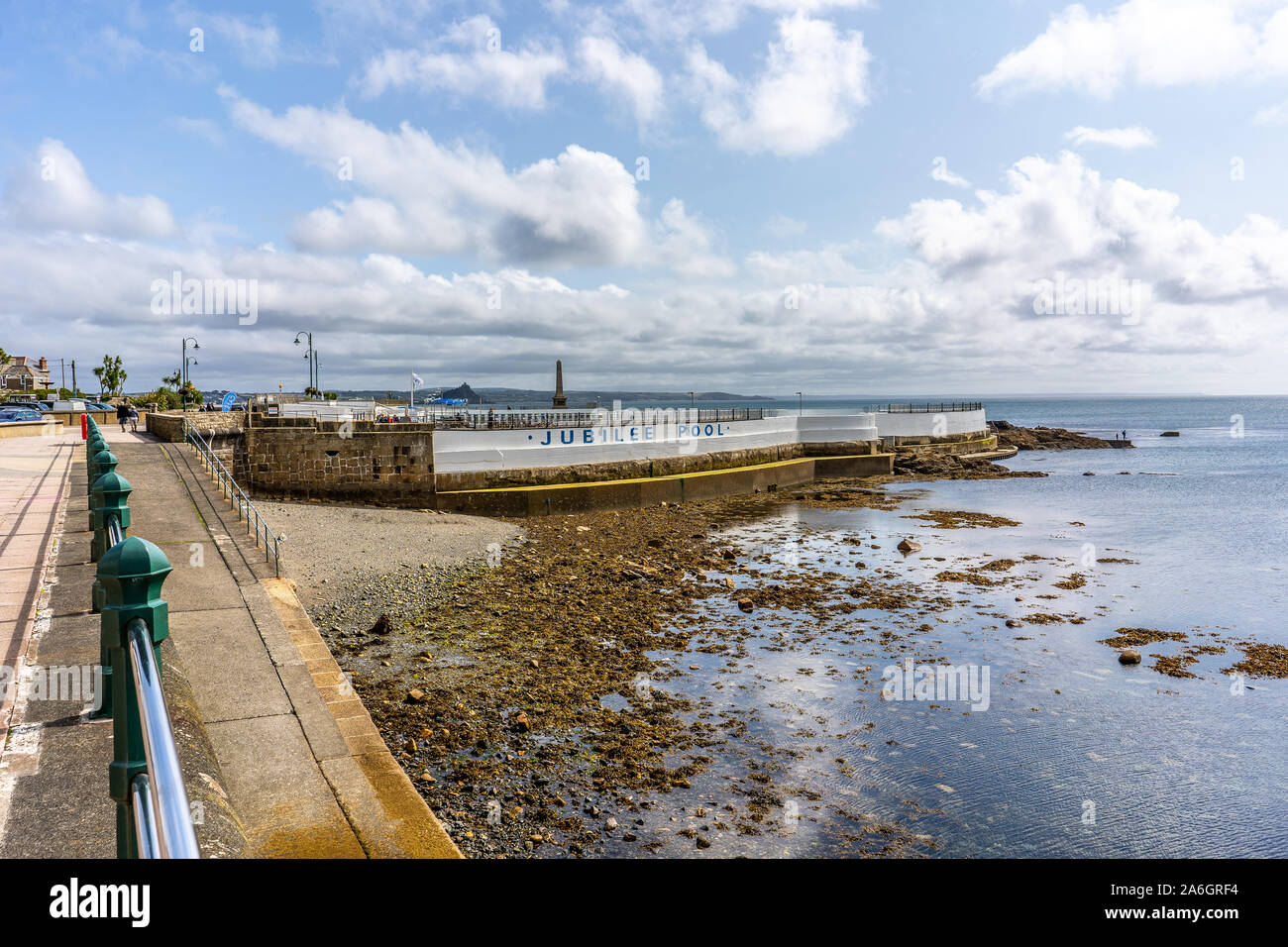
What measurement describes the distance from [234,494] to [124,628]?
46.5 ft

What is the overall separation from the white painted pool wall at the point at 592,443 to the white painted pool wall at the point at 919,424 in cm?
1342

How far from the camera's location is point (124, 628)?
2729 mm

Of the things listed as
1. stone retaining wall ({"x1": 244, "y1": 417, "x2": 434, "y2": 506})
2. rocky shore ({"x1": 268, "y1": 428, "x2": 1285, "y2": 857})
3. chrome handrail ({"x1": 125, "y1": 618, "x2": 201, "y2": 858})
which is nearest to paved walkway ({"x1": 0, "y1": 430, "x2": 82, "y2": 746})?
chrome handrail ({"x1": 125, "y1": 618, "x2": 201, "y2": 858})

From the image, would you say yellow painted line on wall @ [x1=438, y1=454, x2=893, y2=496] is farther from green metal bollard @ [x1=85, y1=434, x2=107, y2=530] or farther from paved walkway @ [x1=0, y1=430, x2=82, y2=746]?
green metal bollard @ [x1=85, y1=434, x2=107, y2=530]

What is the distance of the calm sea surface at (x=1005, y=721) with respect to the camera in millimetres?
7824

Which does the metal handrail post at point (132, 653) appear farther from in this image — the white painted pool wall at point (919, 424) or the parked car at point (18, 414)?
the white painted pool wall at point (919, 424)

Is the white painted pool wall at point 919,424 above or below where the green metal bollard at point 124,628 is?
above

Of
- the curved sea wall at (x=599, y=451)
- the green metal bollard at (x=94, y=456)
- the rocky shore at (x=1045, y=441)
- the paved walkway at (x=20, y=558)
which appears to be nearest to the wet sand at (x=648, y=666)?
the curved sea wall at (x=599, y=451)

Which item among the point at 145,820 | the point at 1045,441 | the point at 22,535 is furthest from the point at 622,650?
the point at 1045,441

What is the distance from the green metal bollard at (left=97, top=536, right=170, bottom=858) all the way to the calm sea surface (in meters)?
5.32

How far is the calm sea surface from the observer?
25.7ft
